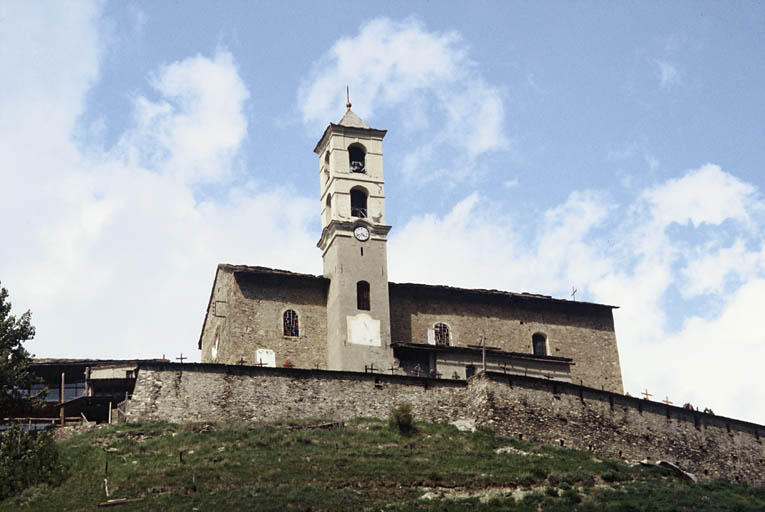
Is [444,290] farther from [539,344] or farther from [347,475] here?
[347,475]

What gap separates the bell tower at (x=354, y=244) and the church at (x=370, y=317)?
2.3 inches

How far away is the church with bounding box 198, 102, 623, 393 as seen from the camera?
5481 cm

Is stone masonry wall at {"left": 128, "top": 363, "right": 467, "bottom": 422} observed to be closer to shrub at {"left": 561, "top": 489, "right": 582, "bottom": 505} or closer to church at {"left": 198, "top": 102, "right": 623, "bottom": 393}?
church at {"left": 198, "top": 102, "right": 623, "bottom": 393}

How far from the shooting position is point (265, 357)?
54.3 m

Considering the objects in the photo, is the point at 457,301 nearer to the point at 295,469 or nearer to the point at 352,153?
the point at 352,153

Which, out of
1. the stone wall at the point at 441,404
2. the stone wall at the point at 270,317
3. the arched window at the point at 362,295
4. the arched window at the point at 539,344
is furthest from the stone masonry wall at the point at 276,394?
the arched window at the point at 539,344

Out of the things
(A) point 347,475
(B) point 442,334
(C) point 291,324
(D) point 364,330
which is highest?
(C) point 291,324

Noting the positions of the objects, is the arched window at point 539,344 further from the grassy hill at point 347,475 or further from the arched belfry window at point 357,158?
the grassy hill at point 347,475

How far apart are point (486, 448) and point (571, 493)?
6.83 m

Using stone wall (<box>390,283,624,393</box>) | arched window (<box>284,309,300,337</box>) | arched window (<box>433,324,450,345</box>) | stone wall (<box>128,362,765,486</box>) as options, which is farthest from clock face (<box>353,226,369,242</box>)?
stone wall (<box>128,362,765,486</box>)

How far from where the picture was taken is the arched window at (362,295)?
55.8m

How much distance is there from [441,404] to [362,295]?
9.13 m

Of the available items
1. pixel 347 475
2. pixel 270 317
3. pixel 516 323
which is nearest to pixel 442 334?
pixel 516 323

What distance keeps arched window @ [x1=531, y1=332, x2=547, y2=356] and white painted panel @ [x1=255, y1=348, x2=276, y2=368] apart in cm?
1492
